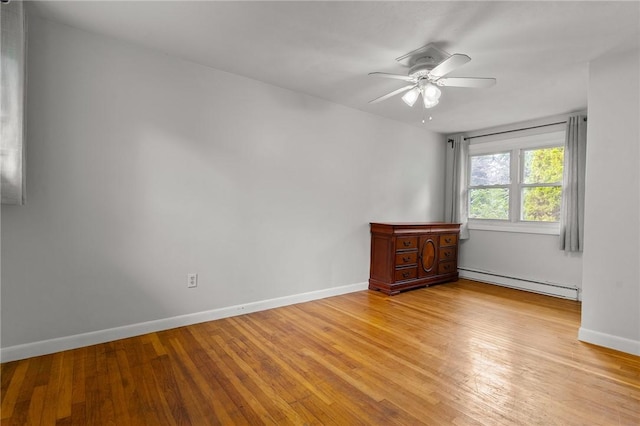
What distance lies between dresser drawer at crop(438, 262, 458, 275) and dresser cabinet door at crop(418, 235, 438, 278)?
0.10 metres

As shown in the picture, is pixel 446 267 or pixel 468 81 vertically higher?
pixel 468 81

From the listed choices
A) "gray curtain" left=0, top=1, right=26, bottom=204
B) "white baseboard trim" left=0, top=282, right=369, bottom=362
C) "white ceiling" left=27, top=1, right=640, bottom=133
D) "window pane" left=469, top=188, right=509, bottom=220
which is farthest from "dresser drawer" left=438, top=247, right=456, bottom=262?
"gray curtain" left=0, top=1, right=26, bottom=204

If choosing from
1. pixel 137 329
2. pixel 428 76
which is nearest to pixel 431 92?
pixel 428 76

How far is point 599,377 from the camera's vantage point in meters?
2.06

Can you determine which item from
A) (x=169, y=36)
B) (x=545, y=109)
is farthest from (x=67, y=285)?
(x=545, y=109)

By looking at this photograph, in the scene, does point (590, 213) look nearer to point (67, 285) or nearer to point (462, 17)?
point (462, 17)

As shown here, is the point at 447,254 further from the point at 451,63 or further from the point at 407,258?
the point at 451,63

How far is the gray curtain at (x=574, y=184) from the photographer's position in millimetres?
3838

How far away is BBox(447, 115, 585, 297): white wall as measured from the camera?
407 centimetres

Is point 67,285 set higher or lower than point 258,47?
lower

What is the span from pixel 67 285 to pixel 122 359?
2.35ft

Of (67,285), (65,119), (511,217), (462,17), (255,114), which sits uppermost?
(462,17)

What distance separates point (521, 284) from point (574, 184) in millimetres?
1533

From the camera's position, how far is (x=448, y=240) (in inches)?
187
